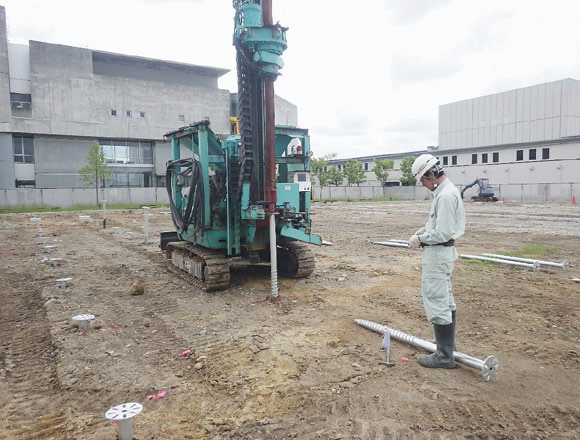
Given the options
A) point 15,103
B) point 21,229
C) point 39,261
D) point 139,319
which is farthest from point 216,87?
point 139,319

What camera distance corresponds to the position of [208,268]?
727 centimetres

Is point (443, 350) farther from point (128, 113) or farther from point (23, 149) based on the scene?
point (128, 113)

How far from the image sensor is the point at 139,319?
610cm

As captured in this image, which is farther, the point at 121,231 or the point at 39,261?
the point at 121,231

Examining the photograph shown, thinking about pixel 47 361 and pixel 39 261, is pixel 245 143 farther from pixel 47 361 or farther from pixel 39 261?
pixel 39 261

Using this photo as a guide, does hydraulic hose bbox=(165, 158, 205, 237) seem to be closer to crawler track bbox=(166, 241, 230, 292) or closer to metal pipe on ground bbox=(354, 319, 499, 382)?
crawler track bbox=(166, 241, 230, 292)

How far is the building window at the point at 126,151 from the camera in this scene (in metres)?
43.9

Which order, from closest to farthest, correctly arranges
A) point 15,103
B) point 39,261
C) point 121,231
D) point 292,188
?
point 292,188 → point 39,261 → point 121,231 → point 15,103

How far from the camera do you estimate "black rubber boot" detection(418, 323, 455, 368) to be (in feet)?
14.2

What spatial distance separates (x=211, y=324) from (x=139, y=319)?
1.09 m

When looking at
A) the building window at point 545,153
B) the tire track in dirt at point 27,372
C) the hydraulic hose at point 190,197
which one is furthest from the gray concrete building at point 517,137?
the tire track in dirt at point 27,372

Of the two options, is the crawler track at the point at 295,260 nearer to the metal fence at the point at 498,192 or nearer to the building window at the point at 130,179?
the building window at the point at 130,179

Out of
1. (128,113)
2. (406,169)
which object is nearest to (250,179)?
(128,113)

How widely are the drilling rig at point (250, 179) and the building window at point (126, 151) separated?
39.2m
